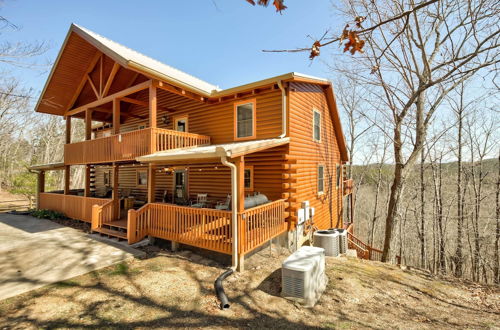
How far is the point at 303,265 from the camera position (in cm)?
553

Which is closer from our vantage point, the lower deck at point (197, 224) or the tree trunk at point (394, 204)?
the lower deck at point (197, 224)

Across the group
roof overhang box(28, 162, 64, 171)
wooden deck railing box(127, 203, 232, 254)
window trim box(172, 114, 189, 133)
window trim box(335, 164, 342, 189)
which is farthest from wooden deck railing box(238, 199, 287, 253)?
roof overhang box(28, 162, 64, 171)

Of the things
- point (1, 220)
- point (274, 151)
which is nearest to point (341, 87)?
point (274, 151)

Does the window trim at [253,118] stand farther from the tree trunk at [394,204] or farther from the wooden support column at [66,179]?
the wooden support column at [66,179]

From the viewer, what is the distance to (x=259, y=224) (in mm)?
7422

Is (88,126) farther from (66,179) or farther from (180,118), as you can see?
(180,118)

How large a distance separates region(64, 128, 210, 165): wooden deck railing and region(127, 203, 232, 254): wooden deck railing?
244cm

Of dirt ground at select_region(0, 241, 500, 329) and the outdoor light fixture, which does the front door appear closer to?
the outdoor light fixture

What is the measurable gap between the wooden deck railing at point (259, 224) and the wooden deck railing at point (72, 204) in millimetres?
7611

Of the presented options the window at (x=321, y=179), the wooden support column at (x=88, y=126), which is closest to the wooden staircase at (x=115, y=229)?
the wooden support column at (x=88, y=126)

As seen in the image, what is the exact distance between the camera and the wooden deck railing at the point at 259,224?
6.72 m

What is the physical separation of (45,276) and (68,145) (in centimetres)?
955

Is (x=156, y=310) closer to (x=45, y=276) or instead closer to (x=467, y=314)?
(x=45, y=276)

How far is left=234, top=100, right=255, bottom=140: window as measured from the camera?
10219mm
